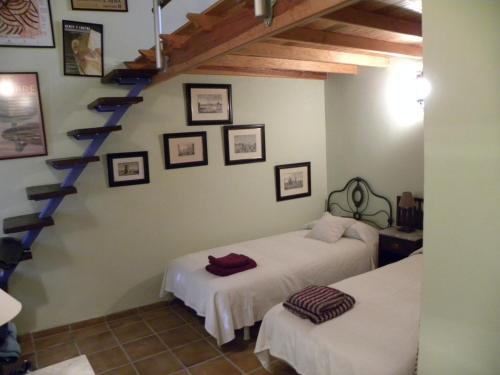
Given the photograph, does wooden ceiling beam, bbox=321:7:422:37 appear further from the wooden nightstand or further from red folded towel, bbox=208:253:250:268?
red folded towel, bbox=208:253:250:268

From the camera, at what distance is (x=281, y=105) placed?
4551 mm

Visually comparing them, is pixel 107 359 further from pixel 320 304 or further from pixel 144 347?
pixel 320 304

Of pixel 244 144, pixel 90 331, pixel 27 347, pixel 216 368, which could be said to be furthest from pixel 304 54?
pixel 27 347

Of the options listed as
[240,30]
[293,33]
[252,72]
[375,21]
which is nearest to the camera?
[240,30]

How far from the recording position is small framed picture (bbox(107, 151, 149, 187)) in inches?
142

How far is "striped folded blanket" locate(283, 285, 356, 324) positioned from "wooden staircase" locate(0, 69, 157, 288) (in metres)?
1.95

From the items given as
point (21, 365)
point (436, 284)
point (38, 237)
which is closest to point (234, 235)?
point (38, 237)

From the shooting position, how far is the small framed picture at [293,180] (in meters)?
4.62

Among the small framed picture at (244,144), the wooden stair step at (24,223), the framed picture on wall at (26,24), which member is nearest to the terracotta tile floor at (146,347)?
the wooden stair step at (24,223)

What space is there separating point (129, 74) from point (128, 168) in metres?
0.91

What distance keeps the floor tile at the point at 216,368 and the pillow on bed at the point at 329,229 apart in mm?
1657

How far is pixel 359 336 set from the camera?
2.21 meters

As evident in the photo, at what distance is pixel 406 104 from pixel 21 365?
4109 millimetres

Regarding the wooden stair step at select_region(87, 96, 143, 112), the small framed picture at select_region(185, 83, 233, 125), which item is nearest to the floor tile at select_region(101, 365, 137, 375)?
the wooden stair step at select_region(87, 96, 143, 112)
